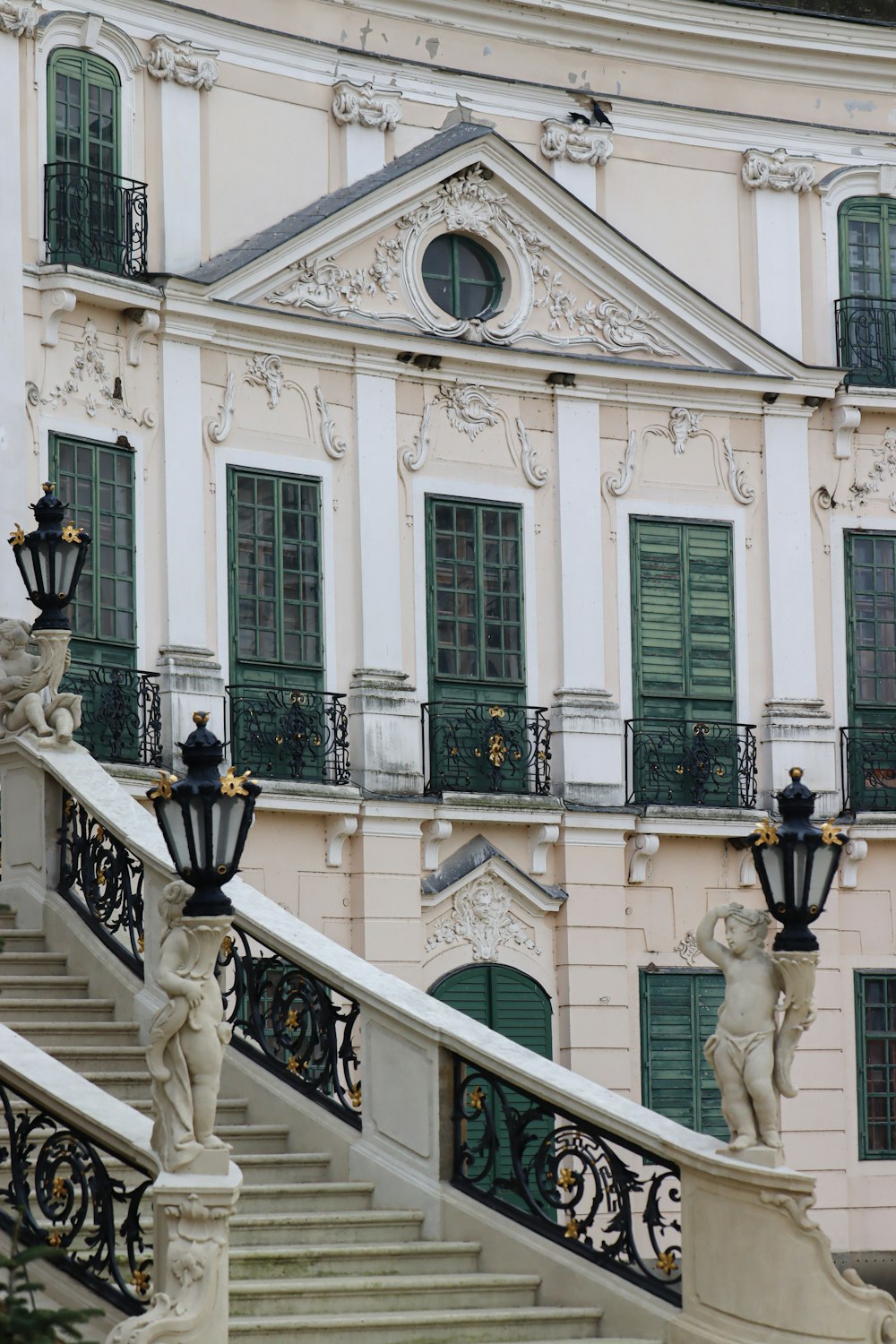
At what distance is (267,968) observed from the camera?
503 inches

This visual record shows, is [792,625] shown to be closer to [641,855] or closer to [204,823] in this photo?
[641,855]

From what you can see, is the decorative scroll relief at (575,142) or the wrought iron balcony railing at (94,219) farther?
the decorative scroll relief at (575,142)

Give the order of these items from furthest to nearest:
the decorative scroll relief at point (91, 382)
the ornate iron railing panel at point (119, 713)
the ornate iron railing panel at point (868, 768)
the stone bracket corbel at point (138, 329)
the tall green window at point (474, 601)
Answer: the ornate iron railing panel at point (868, 768), the tall green window at point (474, 601), the stone bracket corbel at point (138, 329), the decorative scroll relief at point (91, 382), the ornate iron railing panel at point (119, 713)

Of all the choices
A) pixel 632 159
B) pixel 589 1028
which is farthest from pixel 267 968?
pixel 632 159

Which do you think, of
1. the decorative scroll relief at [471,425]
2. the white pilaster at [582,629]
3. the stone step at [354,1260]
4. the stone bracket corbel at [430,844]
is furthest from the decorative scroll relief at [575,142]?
the stone step at [354,1260]

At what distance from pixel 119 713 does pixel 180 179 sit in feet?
13.7

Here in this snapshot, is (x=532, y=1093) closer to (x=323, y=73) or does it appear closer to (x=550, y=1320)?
(x=550, y=1320)

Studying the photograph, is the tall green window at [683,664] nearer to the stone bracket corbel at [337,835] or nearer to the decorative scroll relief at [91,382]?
the stone bracket corbel at [337,835]

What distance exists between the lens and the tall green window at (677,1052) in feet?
66.8

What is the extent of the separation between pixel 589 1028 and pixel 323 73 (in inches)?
305

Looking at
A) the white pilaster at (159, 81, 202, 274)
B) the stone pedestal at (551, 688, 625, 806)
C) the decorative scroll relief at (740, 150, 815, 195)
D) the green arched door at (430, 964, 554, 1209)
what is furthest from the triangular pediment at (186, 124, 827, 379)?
the green arched door at (430, 964, 554, 1209)

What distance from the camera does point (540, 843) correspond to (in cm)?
2017

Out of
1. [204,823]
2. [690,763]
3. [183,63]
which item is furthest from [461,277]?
[204,823]

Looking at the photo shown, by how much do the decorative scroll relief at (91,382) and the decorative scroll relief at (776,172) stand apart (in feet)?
20.0
